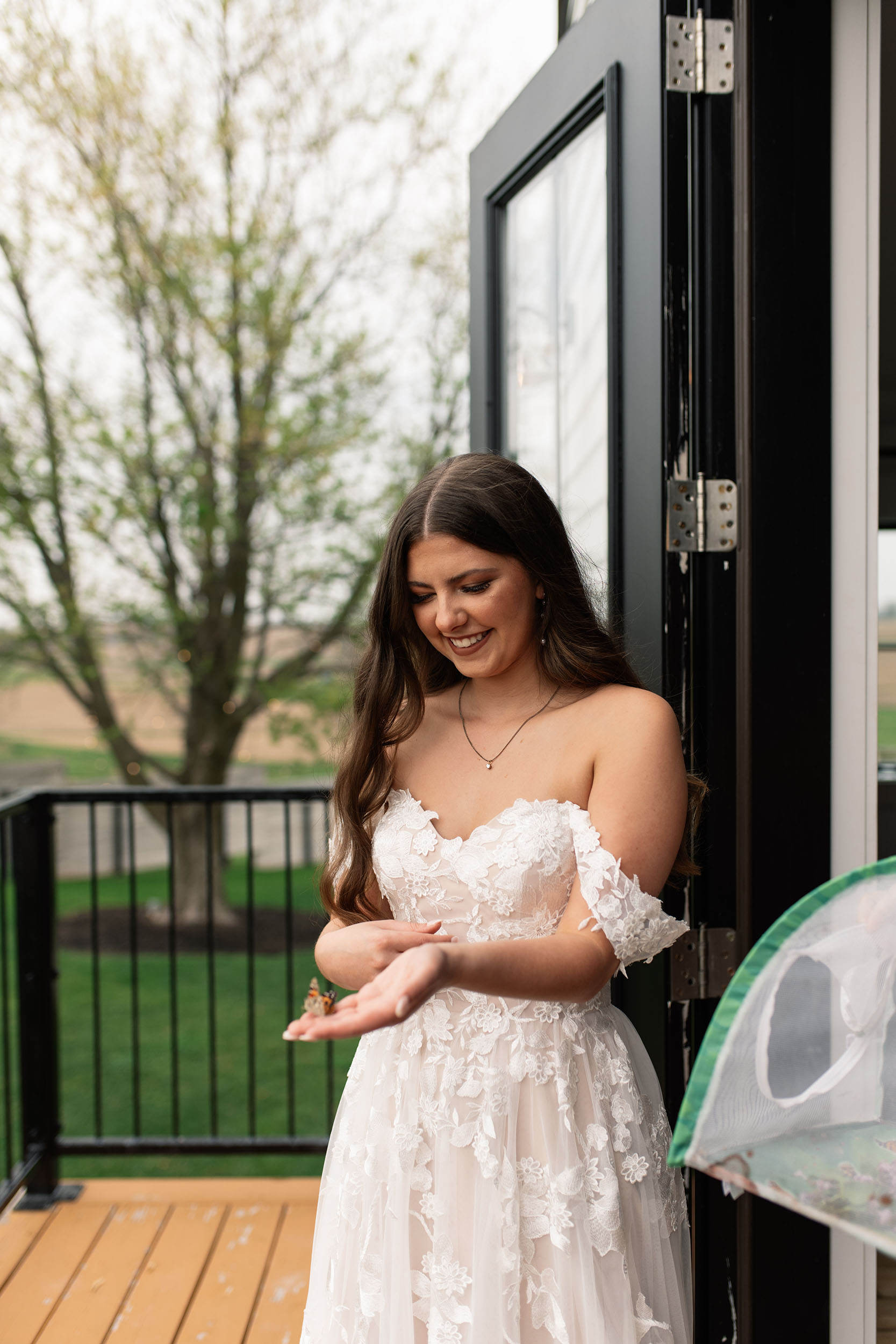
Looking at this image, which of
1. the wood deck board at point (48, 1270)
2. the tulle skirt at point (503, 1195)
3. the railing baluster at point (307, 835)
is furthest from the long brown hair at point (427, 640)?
the railing baluster at point (307, 835)

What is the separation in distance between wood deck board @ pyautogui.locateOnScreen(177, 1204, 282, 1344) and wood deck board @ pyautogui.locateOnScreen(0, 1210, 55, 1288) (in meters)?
0.44

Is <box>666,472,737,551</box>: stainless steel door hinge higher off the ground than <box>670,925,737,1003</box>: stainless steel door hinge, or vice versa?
<box>666,472,737,551</box>: stainless steel door hinge

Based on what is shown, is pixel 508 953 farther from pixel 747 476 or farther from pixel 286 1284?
pixel 286 1284

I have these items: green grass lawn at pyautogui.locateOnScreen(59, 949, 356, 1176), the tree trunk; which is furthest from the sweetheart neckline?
the tree trunk

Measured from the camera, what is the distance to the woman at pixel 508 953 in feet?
3.71

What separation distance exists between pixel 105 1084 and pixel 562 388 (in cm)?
357

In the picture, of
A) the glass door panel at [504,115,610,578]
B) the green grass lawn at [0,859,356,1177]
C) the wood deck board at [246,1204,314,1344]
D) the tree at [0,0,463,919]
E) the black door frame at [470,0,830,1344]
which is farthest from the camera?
the tree at [0,0,463,919]

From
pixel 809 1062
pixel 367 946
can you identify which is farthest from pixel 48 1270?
pixel 809 1062

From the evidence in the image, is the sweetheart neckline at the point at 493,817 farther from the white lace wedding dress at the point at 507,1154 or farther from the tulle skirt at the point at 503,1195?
the tulle skirt at the point at 503,1195

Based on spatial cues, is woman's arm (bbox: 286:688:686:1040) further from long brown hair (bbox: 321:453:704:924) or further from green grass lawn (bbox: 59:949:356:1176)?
green grass lawn (bbox: 59:949:356:1176)

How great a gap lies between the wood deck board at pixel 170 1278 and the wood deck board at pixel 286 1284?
0.53 feet

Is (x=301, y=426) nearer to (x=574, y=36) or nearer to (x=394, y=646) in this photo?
(x=574, y=36)

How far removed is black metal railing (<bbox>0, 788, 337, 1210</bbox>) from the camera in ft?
Answer: 8.61

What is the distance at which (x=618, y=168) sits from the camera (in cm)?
153
